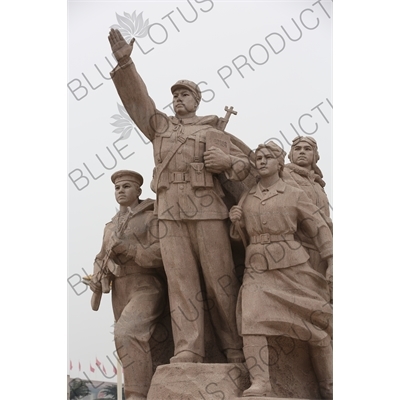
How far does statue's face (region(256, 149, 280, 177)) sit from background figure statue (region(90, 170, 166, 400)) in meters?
1.24

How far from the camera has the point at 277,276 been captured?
29.1 ft

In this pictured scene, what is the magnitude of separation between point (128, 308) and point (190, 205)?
4.00 ft

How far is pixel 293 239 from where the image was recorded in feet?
29.6

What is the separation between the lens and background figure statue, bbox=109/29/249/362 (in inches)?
357

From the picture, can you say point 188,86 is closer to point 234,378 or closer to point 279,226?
point 279,226

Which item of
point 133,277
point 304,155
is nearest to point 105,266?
point 133,277

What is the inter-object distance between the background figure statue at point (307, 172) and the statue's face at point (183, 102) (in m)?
1.13

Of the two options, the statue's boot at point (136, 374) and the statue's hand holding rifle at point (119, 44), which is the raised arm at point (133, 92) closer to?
the statue's hand holding rifle at point (119, 44)

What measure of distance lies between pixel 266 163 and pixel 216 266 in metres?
1.10

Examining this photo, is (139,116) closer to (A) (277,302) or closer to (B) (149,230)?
(B) (149,230)

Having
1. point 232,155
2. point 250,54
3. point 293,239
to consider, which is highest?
point 250,54

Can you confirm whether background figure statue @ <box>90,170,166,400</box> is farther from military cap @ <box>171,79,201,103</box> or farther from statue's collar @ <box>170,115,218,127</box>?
military cap @ <box>171,79,201,103</box>

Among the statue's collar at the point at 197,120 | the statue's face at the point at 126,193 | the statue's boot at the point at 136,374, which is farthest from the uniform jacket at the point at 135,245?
the statue's collar at the point at 197,120
